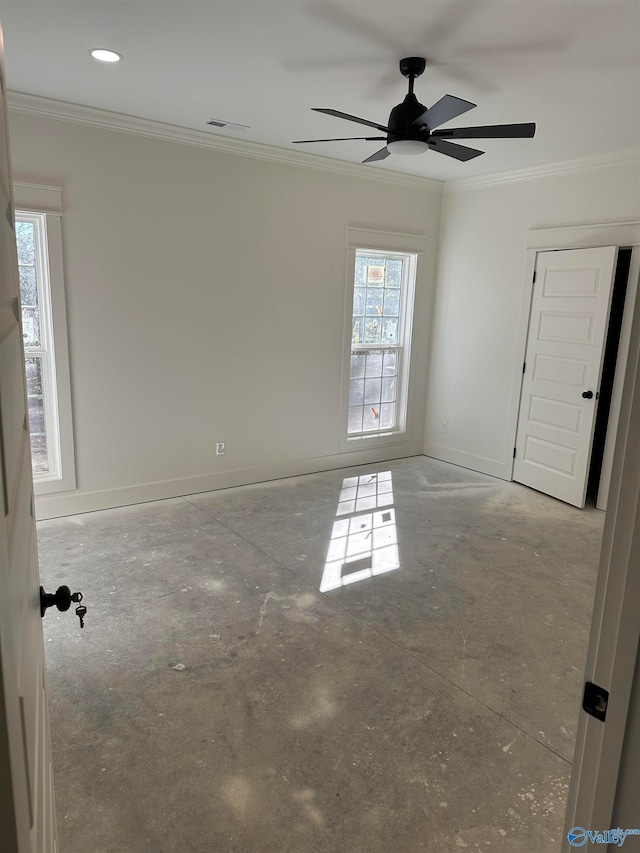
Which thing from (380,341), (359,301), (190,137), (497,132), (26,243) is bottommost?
(380,341)

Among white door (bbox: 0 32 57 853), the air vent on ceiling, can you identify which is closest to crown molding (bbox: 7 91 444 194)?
the air vent on ceiling

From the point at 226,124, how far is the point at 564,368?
329cm

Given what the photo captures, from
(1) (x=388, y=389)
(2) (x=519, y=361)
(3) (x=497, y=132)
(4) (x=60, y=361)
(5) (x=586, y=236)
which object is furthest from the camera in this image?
(1) (x=388, y=389)

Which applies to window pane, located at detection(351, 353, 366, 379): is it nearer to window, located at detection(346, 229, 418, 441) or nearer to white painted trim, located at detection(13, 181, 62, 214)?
window, located at detection(346, 229, 418, 441)

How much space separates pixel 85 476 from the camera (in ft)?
13.8

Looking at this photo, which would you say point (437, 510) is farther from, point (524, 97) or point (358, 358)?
point (524, 97)

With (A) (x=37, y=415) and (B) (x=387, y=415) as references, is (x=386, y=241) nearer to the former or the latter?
(B) (x=387, y=415)

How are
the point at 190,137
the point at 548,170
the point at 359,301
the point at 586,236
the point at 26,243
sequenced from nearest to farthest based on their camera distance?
the point at 26,243, the point at 190,137, the point at 586,236, the point at 548,170, the point at 359,301

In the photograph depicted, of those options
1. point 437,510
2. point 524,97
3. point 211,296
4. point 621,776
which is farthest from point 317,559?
point 524,97

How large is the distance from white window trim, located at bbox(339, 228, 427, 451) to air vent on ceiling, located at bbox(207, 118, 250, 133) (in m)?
1.40

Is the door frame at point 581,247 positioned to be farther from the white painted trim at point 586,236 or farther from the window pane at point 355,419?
the window pane at point 355,419

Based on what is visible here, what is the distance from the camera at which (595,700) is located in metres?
0.96

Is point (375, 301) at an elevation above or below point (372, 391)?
above

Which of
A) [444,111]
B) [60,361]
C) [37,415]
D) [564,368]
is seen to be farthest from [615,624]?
[564,368]
